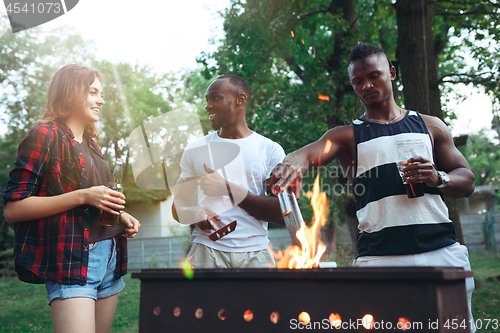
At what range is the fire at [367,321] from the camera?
1417mm

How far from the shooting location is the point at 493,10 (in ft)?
25.7


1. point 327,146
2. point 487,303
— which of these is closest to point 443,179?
point 327,146

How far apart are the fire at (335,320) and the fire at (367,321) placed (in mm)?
86

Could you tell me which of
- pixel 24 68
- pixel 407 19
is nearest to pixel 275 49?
pixel 407 19

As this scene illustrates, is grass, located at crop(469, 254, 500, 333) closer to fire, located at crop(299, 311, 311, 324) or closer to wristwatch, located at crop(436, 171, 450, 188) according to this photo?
wristwatch, located at crop(436, 171, 450, 188)

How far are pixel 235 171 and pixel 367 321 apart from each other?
5.19ft

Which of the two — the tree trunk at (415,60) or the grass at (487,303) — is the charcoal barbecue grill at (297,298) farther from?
the tree trunk at (415,60)

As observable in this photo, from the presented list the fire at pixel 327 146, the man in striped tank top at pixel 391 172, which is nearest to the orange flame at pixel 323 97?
the man in striped tank top at pixel 391 172

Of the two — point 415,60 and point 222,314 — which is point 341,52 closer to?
point 415,60

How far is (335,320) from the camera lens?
1.46 meters

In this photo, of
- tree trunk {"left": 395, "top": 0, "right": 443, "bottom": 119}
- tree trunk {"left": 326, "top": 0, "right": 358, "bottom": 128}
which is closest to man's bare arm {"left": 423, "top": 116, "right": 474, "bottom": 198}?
tree trunk {"left": 395, "top": 0, "right": 443, "bottom": 119}

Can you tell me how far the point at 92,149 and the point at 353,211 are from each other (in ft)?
25.7

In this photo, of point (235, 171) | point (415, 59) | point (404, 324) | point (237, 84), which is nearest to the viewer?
point (404, 324)

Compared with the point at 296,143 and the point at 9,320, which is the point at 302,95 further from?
the point at 9,320
